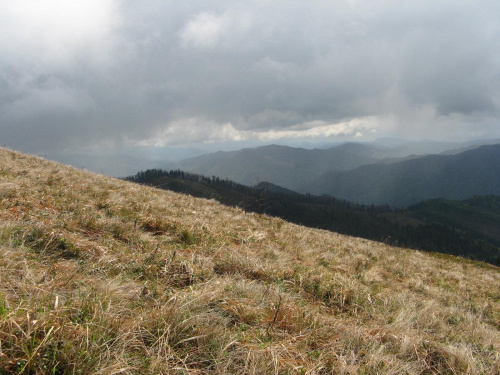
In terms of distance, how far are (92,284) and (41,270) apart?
32.1 inches

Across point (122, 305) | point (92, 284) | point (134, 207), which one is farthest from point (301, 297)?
point (134, 207)

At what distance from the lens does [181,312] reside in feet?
10.4

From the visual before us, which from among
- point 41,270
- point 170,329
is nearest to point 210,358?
point 170,329

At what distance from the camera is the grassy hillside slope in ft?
7.92

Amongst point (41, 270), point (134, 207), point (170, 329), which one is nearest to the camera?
point (170, 329)

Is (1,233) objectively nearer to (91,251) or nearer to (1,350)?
(91,251)

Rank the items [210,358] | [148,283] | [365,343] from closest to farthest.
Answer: [210,358] < [365,343] < [148,283]

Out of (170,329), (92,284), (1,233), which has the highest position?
(1,233)

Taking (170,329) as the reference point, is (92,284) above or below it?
above

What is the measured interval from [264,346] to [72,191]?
9.46 meters

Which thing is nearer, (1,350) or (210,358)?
(1,350)

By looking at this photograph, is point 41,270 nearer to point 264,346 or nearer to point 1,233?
point 1,233

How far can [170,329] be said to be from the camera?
294cm

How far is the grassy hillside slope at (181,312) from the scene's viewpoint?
2414mm
